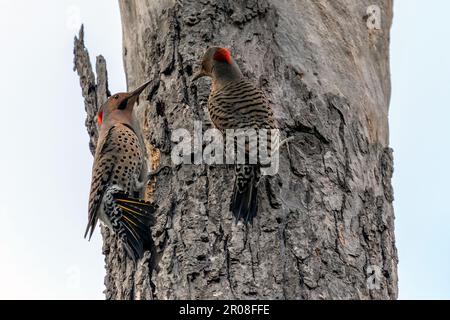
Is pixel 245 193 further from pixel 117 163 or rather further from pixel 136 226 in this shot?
pixel 117 163

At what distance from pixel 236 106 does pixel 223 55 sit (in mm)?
352

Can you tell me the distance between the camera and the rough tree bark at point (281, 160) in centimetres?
390

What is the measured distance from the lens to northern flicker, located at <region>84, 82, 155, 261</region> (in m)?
4.64

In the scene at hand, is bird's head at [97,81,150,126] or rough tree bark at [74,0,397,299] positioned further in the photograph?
bird's head at [97,81,150,126]

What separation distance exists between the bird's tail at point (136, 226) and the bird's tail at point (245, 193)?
0.49 m

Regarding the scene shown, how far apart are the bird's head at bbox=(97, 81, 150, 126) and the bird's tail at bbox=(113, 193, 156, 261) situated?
598 mm

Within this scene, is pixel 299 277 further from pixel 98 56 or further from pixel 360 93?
pixel 98 56

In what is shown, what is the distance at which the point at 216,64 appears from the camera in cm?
443

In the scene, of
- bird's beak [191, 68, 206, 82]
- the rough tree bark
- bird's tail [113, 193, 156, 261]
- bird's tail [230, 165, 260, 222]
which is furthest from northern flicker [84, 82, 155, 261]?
bird's tail [230, 165, 260, 222]

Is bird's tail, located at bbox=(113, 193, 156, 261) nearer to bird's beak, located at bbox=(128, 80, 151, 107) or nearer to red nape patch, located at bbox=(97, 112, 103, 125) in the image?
bird's beak, located at bbox=(128, 80, 151, 107)

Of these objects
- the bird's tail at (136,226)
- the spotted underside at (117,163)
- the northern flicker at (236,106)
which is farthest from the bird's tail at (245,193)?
the spotted underside at (117,163)
